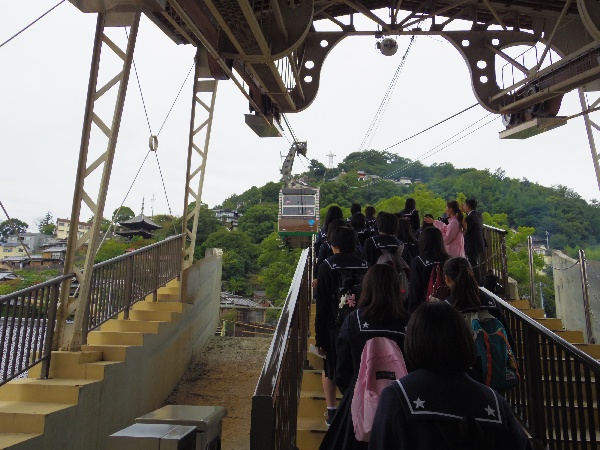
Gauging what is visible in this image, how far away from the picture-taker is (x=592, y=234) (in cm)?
4466

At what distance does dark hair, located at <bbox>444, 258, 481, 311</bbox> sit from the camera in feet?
8.56

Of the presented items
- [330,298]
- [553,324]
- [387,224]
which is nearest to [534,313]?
[553,324]

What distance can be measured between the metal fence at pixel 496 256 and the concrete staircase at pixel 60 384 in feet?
17.3

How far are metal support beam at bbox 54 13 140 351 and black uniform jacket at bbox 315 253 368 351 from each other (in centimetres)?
323

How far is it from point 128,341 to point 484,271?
5.57 meters

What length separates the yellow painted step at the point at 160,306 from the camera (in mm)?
7867

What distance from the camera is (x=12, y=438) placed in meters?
4.08

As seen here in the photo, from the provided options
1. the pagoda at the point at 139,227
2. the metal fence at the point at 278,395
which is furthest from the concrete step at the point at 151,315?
the pagoda at the point at 139,227

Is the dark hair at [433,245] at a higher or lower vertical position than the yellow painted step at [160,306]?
higher

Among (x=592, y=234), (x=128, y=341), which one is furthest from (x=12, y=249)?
(x=592, y=234)

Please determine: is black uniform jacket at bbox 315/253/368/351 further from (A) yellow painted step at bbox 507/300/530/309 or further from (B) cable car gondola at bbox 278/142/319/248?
(B) cable car gondola at bbox 278/142/319/248

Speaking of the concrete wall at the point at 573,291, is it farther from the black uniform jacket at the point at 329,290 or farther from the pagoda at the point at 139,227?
the pagoda at the point at 139,227

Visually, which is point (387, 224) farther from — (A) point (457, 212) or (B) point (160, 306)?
(B) point (160, 306)

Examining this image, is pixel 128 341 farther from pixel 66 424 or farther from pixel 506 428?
pixel 506 428
